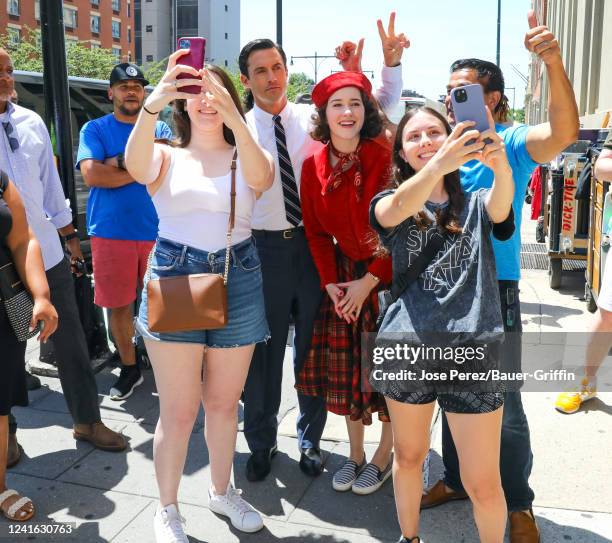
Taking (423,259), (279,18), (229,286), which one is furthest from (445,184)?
(279,18)

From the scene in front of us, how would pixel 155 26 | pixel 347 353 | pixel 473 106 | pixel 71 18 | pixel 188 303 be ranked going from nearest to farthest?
pixel 473 106, pixel 188 303, pixel 347 353, pixel 71 18, pixel 155 26

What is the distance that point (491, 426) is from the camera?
2252mm

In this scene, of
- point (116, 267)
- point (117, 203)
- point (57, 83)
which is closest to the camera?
point (117, 203)

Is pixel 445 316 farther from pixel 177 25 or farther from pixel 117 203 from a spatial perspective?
pixel 177 25

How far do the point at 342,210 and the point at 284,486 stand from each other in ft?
4.60

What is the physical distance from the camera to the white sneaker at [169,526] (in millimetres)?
2701

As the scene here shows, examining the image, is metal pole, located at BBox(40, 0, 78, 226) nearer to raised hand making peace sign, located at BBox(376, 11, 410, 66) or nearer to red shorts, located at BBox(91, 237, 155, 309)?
red shorts, located at BBox(91, 237, 155, 309)

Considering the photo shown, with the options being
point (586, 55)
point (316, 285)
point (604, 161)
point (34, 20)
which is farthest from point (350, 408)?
point (34, 20)

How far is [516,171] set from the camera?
2.46m

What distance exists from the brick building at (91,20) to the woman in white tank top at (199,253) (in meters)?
45.4

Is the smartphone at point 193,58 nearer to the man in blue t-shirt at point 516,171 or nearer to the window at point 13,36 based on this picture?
the man in blue t-shirt at point 516,171

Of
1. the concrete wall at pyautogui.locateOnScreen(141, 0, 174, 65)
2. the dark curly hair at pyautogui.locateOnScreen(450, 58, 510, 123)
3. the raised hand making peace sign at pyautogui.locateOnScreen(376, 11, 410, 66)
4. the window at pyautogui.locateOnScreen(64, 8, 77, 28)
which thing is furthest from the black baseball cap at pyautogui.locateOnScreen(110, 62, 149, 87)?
the concrete wall at pyautogui.locateOnScreen(141, 0, 174, 65)

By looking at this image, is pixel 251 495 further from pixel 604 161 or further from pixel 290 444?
pixel 604 161

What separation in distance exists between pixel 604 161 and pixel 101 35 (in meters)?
59.7
